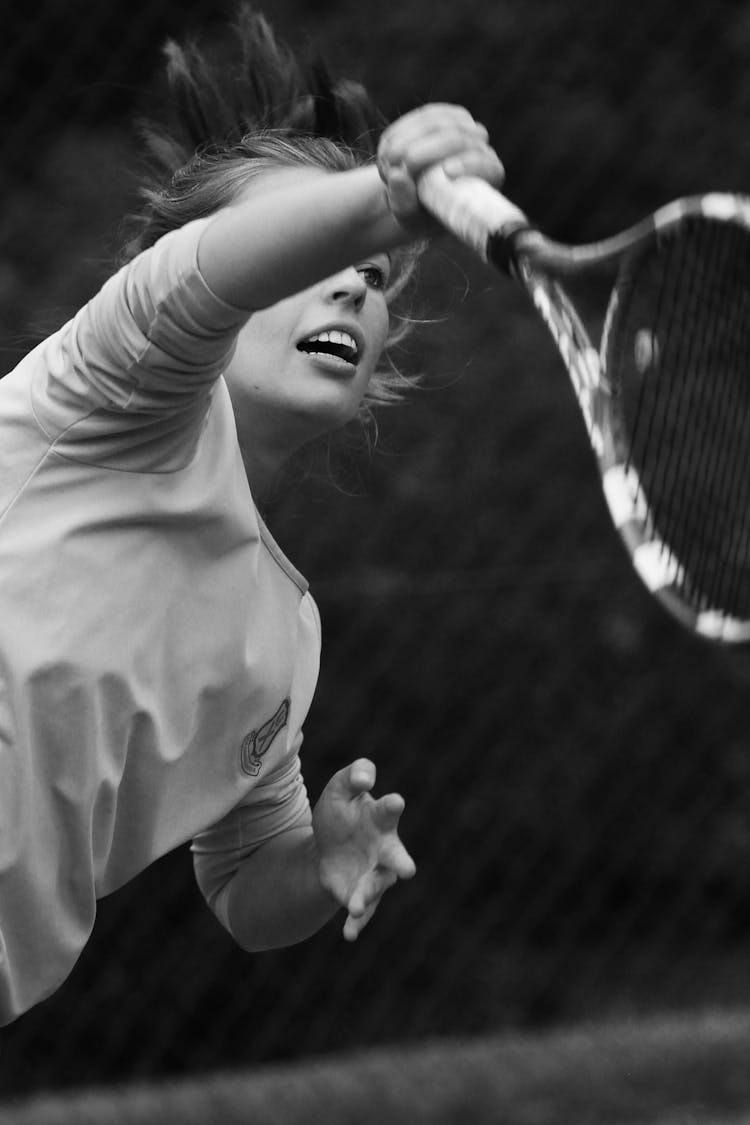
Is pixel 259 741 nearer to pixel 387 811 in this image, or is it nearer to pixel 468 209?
pixel 387 811

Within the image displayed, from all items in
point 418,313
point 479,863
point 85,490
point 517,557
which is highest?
point 85,490

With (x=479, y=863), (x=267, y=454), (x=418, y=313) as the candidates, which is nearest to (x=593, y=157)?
(x=418, y=313)

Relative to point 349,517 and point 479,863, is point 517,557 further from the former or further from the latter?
point 479,863

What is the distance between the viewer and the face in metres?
1.76

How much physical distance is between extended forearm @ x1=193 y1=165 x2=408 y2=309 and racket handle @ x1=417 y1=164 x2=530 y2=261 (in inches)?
2.0

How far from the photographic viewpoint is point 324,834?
73.2 inches

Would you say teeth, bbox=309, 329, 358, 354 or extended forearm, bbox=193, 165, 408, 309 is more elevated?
extended forearm, bbox=193, 165, 408, 309

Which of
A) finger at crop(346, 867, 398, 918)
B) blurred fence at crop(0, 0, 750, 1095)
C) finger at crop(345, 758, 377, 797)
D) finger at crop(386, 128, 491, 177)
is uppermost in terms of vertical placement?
finger at crop(386, 128, 491, 177)

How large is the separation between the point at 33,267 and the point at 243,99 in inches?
51.5

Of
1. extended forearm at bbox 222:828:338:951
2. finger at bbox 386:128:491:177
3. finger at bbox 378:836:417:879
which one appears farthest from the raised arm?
extended forearm at bbox 222:828:338:951

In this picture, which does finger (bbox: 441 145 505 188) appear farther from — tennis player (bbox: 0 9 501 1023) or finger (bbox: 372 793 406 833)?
finger (bbox: 372 793 406 833)

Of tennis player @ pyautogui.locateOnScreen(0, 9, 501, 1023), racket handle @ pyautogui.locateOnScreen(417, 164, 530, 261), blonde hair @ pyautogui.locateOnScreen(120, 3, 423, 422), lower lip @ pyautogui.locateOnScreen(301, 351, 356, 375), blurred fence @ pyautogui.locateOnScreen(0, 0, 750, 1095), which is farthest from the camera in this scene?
blurred fence @ pyautogui.locateOnScreen(0, 0, 750, 1095)

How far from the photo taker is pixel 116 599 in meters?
1.61

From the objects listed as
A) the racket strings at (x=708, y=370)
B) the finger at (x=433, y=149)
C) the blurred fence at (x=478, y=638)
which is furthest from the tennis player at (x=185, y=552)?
the blurred fence at (x=478, y=638)
